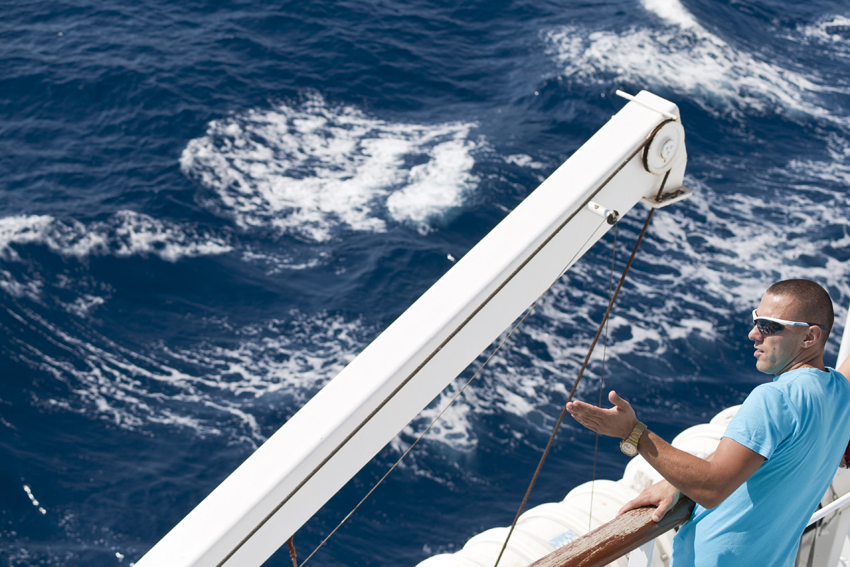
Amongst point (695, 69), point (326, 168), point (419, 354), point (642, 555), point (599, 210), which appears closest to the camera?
point (419, 354)

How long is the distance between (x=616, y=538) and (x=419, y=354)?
108cm

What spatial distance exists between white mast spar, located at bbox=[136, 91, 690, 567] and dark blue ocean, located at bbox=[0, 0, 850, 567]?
8.26m

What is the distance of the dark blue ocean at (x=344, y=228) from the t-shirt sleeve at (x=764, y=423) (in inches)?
336

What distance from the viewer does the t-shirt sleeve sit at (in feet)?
8.50

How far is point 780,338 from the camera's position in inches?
112

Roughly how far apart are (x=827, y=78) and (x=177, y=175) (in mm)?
18505

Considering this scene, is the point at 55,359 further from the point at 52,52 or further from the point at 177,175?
the point at 52,52

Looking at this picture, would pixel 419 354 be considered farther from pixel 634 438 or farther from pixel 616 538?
pixel 616 538

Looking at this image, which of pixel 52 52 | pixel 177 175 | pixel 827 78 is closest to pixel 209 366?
pixel 177 175

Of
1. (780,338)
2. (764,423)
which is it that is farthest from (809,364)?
(764,423)

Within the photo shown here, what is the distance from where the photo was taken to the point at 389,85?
20953 millimetres

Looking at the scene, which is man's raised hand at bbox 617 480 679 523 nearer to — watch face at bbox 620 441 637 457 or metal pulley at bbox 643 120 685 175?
watch face at bbox 620 441 637 457

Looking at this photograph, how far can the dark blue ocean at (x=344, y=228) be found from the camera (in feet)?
38.0

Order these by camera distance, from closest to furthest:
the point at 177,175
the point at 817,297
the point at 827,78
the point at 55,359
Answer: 1. the point at 817,297
2. the point at 55,359
3. the point at 177,175
4. the point at 827,78
